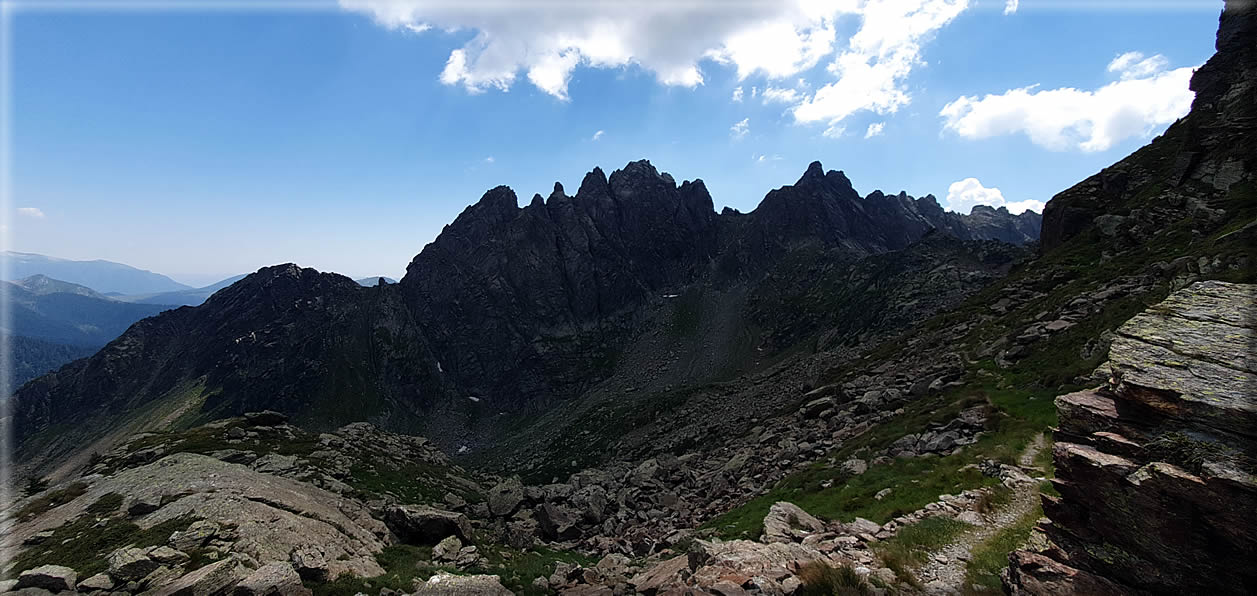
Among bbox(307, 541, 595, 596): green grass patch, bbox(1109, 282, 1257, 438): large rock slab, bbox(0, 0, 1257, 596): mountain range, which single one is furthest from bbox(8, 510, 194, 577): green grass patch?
bbox(1109, 282, 1257, 438): large rock slab

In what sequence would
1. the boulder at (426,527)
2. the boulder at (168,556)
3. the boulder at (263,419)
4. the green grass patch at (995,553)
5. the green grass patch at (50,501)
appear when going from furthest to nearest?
the boulder at (263,419) → the boulder at (426,527) → the green grass patch at (50,501) → the boulder at (168,556) → the green grass patch at (995,553)

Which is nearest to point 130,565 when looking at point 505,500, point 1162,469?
point 505,500

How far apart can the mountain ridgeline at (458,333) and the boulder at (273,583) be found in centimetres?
12388

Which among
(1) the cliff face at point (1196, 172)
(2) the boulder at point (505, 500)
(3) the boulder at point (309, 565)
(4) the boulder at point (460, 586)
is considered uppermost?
(1) the cliff face at point (1196, 172)

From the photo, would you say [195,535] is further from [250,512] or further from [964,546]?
[964,546]

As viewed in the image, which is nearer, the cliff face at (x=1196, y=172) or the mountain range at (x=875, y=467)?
the mountain range at (x=875, y=467)

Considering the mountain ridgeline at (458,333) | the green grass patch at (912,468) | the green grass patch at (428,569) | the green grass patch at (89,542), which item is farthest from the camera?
the mountain ridgeline at (458,333)

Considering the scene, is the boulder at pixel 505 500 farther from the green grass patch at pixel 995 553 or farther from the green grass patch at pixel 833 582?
the green grass patch at pixel 995 553

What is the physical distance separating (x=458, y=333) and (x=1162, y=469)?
192 meters

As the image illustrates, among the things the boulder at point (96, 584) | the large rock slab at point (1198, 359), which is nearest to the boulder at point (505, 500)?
the boulder at point (96, 584)

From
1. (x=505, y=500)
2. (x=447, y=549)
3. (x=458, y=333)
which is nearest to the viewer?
(x=447, y=549)

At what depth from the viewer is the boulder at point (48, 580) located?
1702 centimetres

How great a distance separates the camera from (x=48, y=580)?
56.3 feet

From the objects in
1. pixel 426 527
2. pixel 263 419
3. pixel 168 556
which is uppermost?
pixel 168 556
